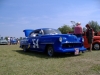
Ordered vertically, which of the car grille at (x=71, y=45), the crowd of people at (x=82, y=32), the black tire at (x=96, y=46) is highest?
the crowd of people at (x=82, y=32)

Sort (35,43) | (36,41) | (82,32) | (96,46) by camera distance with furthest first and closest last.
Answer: (96,46)
(82,32)
(35,43)
(36,41)

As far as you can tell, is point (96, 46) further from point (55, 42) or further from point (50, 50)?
point (55, 42)

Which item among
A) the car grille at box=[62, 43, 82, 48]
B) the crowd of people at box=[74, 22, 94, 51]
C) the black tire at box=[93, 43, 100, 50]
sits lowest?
the black tire at box=[93, 43, 100, 50]

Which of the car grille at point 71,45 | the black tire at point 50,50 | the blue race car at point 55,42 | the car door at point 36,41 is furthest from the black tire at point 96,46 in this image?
the black tire at point 50,50

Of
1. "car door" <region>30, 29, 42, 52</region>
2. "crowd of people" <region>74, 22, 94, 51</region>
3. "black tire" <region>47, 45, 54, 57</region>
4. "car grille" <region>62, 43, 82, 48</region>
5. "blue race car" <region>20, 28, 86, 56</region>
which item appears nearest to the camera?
"blue race car" <region>20, 28, 86, 56</region>

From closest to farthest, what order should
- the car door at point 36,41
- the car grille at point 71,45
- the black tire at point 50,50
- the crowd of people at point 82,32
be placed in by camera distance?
the car grille at point 71,45, the black tire at point 50,50, the car door at point 36,41, the crowd of people at point 82,32

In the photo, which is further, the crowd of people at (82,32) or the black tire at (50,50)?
the crowd of people at (82,32)

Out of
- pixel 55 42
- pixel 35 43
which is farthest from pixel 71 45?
pixel 35 43

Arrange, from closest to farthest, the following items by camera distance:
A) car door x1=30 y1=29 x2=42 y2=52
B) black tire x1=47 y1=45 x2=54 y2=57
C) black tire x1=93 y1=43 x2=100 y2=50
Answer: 1. black tire x1=47 y1=45 x2=54 y2=57
2. car door x1=30 y1=29 x2=42 y2=52
3. black tire x1=93 y1=43 x2=100 y2=50

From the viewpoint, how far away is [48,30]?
938cm

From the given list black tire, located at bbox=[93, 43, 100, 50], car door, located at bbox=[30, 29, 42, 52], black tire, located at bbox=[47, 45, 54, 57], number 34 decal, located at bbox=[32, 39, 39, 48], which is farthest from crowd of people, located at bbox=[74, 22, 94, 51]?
number 34 decal, located at bbox=[32, 39, 39, 48]

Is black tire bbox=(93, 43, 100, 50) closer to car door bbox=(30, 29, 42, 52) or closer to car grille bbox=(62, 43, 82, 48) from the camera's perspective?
car grille bbox=(62, 43, 82, 48)

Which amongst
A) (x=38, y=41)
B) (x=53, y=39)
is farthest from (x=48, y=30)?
(x=53, y=39)

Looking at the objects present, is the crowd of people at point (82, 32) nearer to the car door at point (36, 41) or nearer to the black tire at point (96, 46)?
the black tire at point (96, 46)
